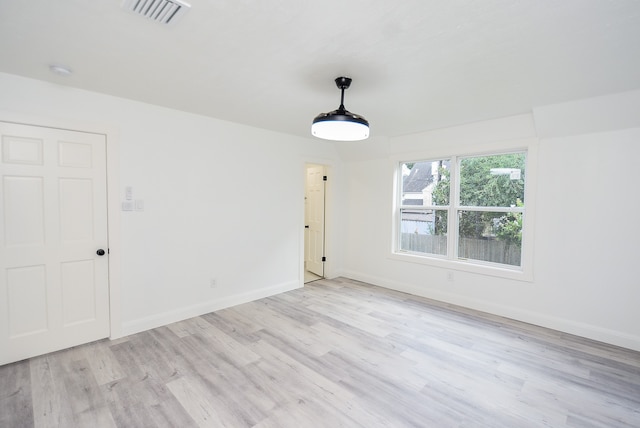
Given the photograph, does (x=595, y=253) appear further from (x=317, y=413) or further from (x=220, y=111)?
(x=220, y=111)

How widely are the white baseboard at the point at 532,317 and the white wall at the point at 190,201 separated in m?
1.94

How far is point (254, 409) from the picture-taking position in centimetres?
205

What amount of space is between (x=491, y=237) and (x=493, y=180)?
753 mm

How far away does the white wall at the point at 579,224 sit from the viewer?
2922mm

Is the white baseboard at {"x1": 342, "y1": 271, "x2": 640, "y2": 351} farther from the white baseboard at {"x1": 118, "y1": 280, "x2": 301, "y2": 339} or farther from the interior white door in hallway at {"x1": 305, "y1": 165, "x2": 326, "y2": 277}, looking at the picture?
the white baseboard at {"x1": 118, "y1": 280, "x2": 301, "y2": 339}

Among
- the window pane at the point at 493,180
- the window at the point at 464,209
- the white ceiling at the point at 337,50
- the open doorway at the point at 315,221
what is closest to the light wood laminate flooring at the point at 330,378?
the window at the point at 464,209

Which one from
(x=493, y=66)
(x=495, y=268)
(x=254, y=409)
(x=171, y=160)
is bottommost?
(x=254, y=409)

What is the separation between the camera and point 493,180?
3.88 m

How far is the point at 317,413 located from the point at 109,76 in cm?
311

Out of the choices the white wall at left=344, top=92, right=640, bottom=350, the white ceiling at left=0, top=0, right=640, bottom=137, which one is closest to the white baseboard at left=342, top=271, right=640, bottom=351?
the white wall at left=344, top=92, right=640, bottom=350

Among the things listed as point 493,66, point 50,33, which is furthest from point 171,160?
point 493,66

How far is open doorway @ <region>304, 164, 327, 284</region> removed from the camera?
215 inches

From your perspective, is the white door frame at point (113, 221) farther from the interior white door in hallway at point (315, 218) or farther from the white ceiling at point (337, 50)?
the interior white door in hallway at point (315, 218)

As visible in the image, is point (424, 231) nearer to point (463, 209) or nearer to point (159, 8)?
point (463, 209)
